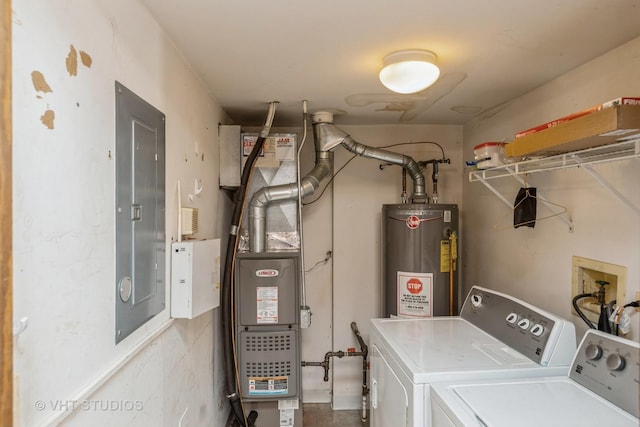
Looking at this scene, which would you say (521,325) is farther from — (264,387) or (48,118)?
(48,118)

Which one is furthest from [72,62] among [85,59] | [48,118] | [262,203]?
[262,203]

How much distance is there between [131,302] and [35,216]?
1.52ft

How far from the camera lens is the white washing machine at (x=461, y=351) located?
4.39ft

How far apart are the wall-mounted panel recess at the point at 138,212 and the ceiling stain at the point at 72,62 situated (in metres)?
0.17

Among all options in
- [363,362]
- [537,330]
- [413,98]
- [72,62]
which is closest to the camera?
[72,62]

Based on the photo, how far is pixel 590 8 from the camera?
115 centimetres

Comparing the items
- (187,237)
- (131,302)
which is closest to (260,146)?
(187,237)

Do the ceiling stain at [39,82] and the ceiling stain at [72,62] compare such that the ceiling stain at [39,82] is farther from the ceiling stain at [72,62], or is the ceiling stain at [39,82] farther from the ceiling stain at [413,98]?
the ceiling stain at [413,98]

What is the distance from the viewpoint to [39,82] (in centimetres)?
68

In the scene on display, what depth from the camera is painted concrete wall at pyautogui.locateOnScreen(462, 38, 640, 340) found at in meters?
1.36

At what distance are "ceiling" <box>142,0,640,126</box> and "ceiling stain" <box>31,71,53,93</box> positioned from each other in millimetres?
594

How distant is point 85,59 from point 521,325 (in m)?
1.82

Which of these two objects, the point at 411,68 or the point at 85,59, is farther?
the point at 411,68

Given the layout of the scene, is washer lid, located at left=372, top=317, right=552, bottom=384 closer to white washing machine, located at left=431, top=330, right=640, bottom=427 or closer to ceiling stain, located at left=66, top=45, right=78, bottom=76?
white washing machine, located at left=431, top=330, right=640, bottom=427
